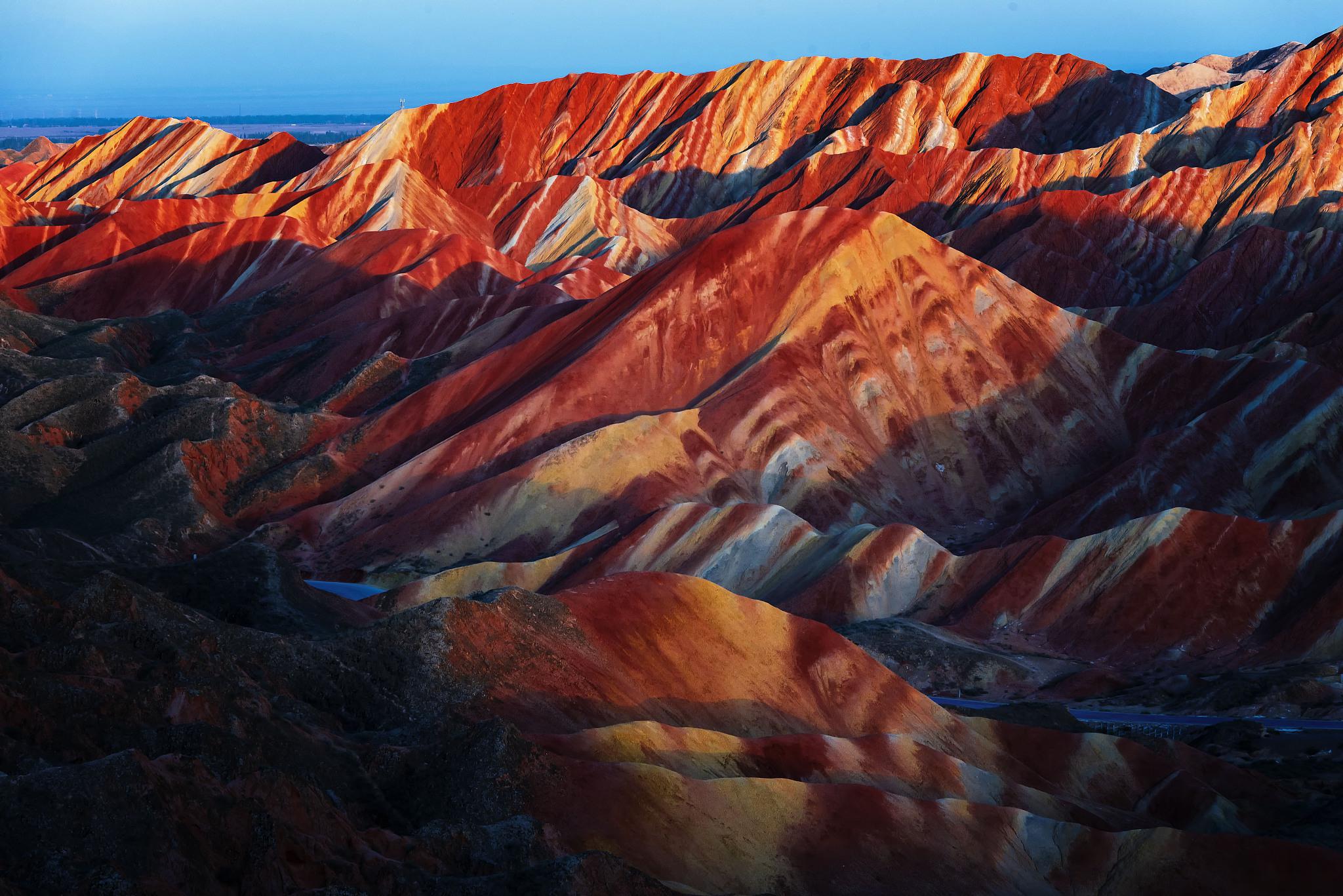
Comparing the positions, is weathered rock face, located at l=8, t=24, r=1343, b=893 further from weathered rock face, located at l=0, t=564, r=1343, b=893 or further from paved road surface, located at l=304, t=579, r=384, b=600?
paved road surface, located at l=304, t=579, r=384, b=600

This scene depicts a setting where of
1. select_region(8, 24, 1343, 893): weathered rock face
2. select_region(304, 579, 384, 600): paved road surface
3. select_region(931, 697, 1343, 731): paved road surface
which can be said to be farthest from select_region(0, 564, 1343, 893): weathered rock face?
select_region(304, 579, 384, 600): paved road surface

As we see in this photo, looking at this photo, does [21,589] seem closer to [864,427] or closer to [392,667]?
[392,667]

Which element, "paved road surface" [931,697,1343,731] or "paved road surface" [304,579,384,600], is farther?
"paved road surface" [304,579,384,600]

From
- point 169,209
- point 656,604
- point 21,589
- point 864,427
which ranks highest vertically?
point 21,589

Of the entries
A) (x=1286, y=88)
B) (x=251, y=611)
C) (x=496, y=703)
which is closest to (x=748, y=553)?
(x=251, y=611)

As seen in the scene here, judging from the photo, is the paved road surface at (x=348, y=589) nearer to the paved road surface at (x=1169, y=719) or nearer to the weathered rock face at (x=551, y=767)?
the weathered rock face at (x=551, y=767)

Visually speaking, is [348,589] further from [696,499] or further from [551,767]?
[551,767]

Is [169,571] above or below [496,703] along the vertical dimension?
below

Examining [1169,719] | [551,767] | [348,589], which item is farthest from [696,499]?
[551,767]
